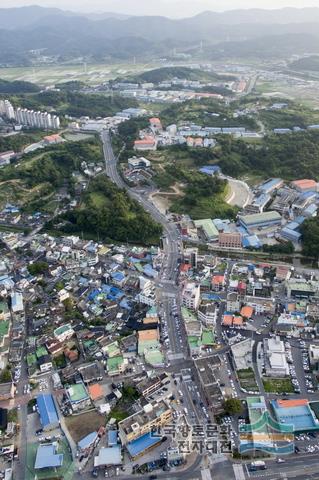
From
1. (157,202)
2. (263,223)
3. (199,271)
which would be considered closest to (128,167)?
(157,202)

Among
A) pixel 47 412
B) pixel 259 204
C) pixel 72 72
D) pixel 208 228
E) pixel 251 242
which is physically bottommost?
pixel 47 412

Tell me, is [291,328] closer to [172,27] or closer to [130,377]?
[130,377]

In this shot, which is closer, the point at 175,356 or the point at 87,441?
the point at 87,441

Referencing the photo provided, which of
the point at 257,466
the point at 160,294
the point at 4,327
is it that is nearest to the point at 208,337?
the point at 160,294

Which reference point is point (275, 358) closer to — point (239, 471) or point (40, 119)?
point (239, 471)

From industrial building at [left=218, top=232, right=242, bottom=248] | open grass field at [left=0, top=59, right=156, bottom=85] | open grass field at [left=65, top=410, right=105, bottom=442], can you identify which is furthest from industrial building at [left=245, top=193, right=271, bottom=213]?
open grass field at [left=0, top=59, right=156, bottom=85]

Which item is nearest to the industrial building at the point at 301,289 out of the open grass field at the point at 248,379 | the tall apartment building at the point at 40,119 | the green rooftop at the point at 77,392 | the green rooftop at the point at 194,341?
the open grass field at the point at 248,379
